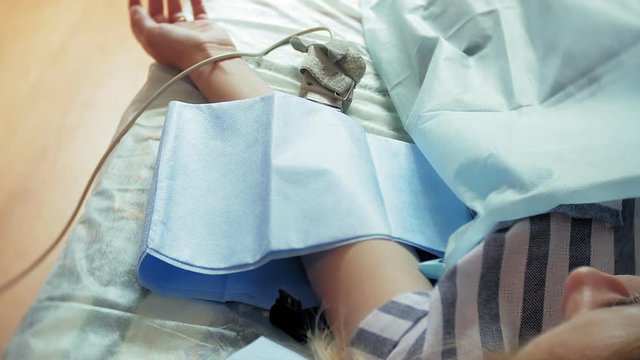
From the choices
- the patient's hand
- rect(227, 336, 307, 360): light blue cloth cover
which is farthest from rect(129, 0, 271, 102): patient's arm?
rect(227, 336, 307, 360): light blue cloth cover

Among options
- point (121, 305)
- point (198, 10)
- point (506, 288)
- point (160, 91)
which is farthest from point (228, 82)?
point (506, 288)

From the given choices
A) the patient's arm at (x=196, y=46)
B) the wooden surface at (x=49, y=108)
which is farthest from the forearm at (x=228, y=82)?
the wooden surface at (x=49, y=108)

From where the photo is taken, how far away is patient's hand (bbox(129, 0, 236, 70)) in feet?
2.51

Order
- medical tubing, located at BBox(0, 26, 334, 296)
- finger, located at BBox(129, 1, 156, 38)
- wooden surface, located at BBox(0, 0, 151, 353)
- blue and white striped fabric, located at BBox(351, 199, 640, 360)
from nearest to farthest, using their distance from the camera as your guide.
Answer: blue and white striped fabric, located at BBox(351, 199, 640, 360) → medical tubing, located at BBox(0, 26, 334, 296) → finger, located at BBox(129, 1, 156, 38) → wooden surface, located at BBox(0, 0, 151, 353)

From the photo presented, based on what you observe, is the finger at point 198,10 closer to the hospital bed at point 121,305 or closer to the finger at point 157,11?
the finger at point 157,11

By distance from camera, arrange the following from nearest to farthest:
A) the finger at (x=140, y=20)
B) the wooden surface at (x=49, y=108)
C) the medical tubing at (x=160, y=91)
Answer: the medical tubing at (x=160, y=91), the finger at (x=140, y=20), the wooden surface at (x=49, y=108)

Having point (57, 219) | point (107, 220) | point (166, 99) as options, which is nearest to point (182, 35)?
point (166, 99)

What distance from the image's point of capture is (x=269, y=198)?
1.83 ft

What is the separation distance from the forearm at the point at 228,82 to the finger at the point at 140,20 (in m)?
0.14

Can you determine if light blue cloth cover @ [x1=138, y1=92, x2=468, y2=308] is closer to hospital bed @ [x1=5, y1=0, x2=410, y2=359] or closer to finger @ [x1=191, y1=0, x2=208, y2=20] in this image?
hospital bed @ [x1=5, y1=0, x2=410, y2=359]

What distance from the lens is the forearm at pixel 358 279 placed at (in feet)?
1.69

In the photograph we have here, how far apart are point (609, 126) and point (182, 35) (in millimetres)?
513

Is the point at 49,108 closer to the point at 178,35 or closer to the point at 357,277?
the point at 178,35

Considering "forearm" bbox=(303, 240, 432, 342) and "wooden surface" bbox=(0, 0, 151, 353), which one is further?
"wooden surface" bbox=(0, 0, 151, 353)
